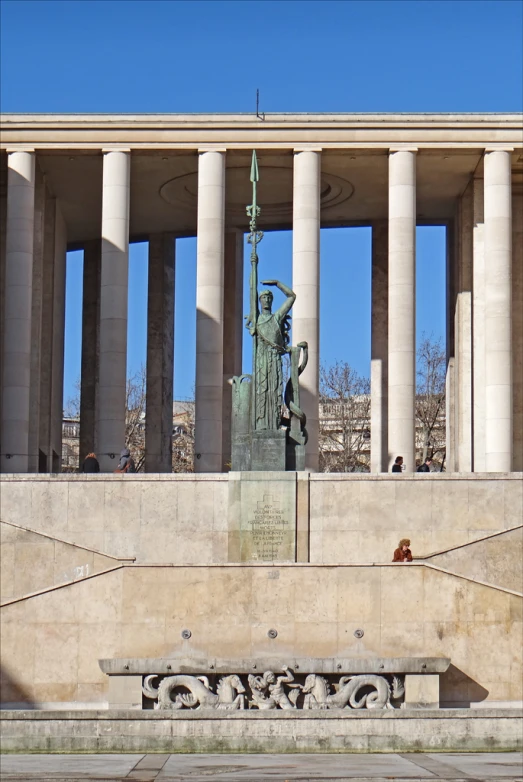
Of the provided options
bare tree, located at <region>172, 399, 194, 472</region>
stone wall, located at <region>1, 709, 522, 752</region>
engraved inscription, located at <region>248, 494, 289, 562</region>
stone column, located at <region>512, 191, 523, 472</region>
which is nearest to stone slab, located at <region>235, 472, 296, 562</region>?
engraved inscription, located at <region>248, 494, 289, 562</region>

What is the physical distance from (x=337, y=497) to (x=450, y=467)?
59.9 ft

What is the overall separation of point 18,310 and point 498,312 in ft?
52.4

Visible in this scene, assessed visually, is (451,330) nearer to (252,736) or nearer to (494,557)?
(494,557)

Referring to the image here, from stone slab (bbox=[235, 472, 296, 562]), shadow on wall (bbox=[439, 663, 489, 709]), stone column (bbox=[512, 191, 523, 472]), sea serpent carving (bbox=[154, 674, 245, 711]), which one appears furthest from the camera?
stone column (bbox=[512, 191, 523, 472])

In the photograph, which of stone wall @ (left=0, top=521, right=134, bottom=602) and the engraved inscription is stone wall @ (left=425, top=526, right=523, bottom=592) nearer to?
the engraved inscription

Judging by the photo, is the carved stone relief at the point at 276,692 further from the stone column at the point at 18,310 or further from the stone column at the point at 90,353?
the stone column at the point at 90,353

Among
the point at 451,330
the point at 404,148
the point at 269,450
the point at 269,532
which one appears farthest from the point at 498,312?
the point at 269,532

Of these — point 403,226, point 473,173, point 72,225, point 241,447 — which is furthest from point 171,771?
point 72,225

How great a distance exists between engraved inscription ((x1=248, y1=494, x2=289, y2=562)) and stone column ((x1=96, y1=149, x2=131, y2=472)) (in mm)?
11683

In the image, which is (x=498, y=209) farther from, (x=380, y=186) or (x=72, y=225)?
(x=72, y=225)

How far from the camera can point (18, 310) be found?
161 feet

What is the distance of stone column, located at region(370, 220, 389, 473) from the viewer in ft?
187

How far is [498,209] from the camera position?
49344mm

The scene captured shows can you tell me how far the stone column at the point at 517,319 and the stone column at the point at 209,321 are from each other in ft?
36.1
